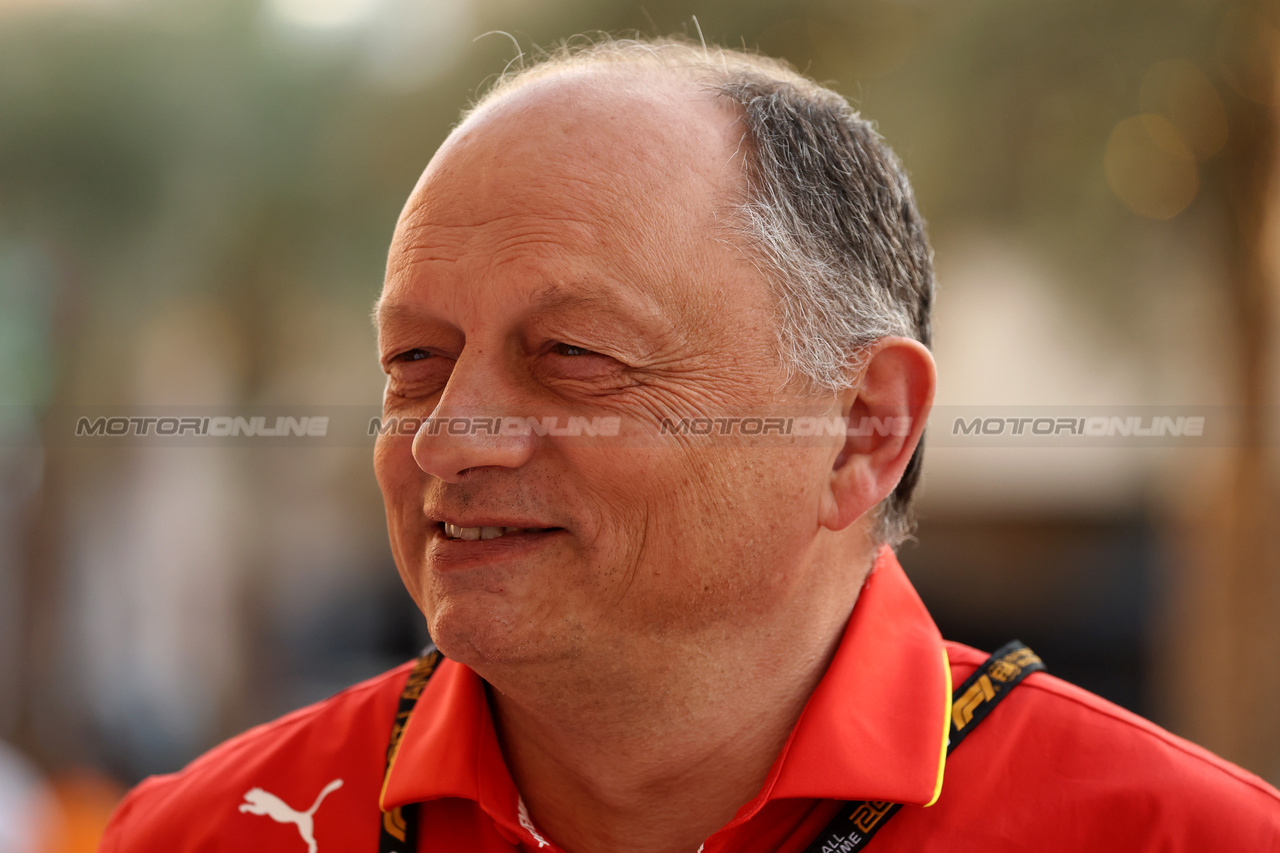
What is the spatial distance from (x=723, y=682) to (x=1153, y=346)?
13.4 ft

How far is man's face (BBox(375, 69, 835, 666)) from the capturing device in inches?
57.8

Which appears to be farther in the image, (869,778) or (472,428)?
(869,778)

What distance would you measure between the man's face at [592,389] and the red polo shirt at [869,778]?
0.28 metres

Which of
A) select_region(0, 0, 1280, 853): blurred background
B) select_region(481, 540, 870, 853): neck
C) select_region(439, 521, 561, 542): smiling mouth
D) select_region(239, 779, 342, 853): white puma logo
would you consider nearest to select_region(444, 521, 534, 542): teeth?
select_region(439, 521, 561, 542): smiling mouth

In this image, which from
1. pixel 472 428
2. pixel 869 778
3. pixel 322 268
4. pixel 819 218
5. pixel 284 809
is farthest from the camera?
pixel 322 268

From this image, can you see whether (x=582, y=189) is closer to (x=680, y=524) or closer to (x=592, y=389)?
(x=592, y=389)

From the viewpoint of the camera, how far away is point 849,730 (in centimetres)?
163

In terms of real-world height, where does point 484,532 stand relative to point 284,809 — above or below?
above

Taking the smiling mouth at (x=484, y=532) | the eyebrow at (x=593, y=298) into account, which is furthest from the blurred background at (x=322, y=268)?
the smiling mouth at (x=484, y=532)

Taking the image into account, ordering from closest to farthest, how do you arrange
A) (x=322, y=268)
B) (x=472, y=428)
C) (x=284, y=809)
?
(x=472, y=428)
(x=284, y=809)
(x=322, y=268)

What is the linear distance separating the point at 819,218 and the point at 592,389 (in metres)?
0.54

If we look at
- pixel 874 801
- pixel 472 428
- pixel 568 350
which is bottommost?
pixel 874 801

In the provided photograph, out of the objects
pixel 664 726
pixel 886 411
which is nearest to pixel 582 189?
pixel 886 411

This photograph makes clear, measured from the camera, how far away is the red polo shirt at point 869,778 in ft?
5.10
